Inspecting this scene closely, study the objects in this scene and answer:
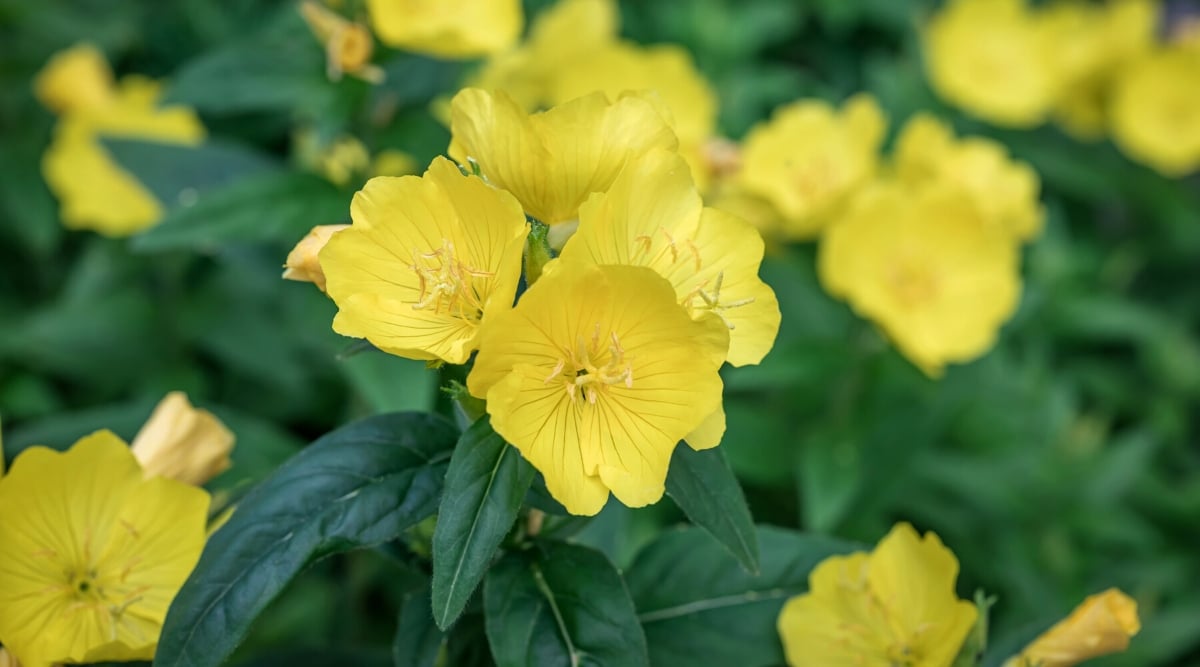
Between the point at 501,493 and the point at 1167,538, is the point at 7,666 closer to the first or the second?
the point at 501,493

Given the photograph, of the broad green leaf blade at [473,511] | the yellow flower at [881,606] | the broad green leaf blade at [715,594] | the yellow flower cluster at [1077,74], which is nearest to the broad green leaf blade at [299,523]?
the broad green leaf blade at [473,511]

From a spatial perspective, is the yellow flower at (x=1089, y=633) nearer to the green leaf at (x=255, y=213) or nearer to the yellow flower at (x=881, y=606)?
the yellow flower at (x=881, y=606)

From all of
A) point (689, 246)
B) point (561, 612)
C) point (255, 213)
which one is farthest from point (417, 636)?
point (255, 213)

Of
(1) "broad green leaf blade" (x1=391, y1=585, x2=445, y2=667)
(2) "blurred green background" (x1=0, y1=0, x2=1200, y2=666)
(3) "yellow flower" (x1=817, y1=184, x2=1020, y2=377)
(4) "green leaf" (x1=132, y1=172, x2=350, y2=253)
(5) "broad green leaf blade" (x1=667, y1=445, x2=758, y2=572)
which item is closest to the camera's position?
(5) "broad green leaf blade" (x1=667, y1=445, x2=758, y2=572)

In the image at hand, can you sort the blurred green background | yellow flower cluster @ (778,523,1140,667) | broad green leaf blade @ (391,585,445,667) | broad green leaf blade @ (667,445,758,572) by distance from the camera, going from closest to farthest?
broad green leaf blade @ (667,445,758,572)
broad green leaf blade @ (391,585,445,667)
yellow flower cluster @ (778,523,1140,667)
the blurred green background

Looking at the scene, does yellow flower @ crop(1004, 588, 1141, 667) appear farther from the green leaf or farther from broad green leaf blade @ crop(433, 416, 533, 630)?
the green leaf

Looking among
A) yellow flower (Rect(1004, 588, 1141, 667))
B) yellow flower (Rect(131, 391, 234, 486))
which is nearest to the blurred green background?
yellow flower (Rect(131, 391, 234, 486))
